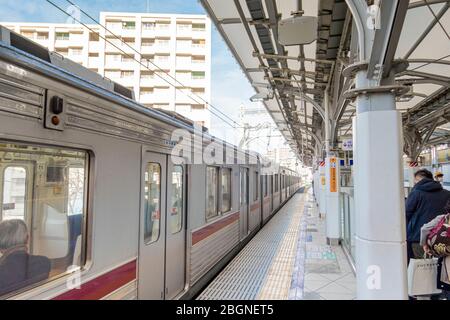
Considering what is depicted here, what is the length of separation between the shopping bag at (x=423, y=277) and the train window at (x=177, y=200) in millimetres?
2420

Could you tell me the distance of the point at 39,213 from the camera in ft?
6.91

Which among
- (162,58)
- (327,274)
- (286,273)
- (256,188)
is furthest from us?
(162,58)

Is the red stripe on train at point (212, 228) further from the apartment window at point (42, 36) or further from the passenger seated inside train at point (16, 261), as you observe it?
the apartment window at point (42, 36)

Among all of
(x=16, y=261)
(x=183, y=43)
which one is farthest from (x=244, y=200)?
(x=183, y=43)

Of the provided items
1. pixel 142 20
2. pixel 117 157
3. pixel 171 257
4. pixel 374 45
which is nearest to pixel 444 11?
pixel 374 45

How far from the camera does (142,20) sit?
4266cm

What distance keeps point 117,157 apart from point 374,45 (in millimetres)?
2087

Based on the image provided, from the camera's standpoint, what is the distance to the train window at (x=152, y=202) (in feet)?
10.9

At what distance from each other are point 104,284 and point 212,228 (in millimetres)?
2793

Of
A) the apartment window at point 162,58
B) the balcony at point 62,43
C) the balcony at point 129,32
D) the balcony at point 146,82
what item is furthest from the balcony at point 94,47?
the apartment window at point 162,58

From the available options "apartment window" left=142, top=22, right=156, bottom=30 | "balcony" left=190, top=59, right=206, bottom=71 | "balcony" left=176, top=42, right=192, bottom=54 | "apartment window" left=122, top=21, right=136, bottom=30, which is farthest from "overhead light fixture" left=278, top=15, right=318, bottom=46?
"apartment window" left=122, top=21, right=136, bottom=30

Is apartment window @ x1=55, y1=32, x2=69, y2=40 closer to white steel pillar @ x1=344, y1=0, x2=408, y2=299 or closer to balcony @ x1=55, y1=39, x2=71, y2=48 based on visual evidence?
balcony @ x1=55, y1=39, x2=71, y2=48

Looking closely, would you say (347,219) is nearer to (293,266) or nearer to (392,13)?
(293,266)

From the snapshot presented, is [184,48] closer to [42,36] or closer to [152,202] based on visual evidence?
[42,36]
